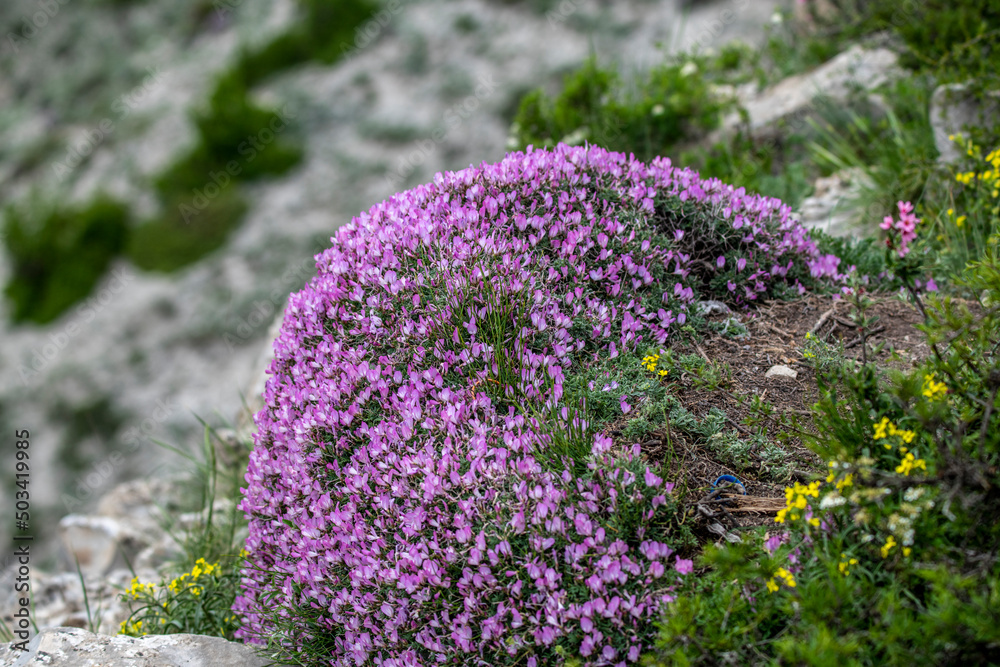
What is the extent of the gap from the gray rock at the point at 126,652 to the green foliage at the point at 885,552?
5.89 ft

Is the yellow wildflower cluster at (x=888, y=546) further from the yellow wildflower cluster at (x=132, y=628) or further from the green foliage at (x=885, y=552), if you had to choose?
the yellow wildflower cluster at (x=132, y=628)

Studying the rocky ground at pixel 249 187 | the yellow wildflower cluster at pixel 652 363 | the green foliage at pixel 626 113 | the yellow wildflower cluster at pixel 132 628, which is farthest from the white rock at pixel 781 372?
the rocky ground at pixel 249 187

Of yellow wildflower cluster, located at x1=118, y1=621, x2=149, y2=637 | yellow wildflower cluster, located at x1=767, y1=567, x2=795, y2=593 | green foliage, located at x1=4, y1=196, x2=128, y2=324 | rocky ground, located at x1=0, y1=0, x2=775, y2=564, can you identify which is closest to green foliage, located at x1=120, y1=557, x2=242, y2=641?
yellow wildflower cluster, located at x1=118, y1=621, x2=149, y2=637

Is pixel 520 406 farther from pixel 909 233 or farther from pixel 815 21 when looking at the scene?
pixel 815 21

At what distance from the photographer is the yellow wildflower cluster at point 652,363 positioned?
2.91 metres

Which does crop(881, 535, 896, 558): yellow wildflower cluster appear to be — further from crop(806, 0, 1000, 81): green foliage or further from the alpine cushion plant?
crop(806, 0, 1000, 81): green foliage

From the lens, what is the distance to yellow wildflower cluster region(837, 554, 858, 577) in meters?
2.11

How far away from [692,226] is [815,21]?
497 centimetres

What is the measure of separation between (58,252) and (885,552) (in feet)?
37.4

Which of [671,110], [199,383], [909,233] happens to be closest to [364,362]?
[909,233]

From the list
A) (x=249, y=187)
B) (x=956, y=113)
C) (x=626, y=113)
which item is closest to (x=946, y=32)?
(x=956, y=113)

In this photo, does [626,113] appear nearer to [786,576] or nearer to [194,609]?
[786,576]

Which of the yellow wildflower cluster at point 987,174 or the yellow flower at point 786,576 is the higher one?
the yellow wildflower cluster at point 987,174

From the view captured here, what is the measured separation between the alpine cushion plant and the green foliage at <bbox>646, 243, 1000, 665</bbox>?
266 mm
